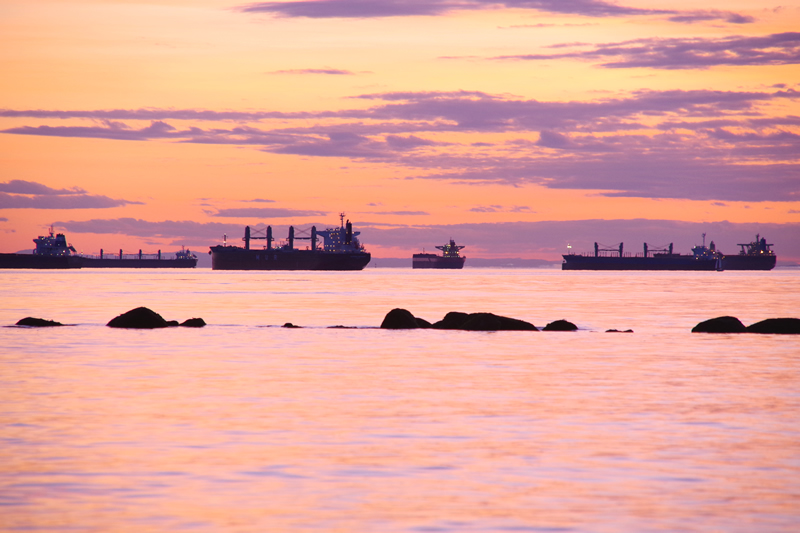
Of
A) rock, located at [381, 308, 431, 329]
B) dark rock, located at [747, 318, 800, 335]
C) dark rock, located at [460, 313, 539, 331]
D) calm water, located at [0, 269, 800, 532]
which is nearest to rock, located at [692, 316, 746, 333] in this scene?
dark rock, located at [747, 318, 800, 335]

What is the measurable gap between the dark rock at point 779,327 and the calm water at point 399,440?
7766mm

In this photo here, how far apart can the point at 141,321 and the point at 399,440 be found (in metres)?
27.6

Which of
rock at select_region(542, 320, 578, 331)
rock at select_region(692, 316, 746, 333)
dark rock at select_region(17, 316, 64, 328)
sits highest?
rock at select_region(692, 316, 746, 333)

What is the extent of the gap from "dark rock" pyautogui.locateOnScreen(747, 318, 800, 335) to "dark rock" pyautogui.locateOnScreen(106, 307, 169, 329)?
24.9m

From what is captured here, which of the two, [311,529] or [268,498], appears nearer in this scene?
[311,529]

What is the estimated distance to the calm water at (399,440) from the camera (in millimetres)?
9102

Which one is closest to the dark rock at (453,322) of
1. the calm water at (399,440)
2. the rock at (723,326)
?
the rock at (723,326)

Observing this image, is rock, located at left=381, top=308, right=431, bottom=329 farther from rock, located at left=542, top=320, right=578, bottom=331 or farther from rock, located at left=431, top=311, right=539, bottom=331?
rock, located at left=542, top=320, right=578, bottom=331

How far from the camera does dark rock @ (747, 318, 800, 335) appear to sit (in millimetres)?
35344

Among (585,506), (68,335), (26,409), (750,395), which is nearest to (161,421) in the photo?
(26,409)

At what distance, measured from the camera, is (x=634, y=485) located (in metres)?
10.3

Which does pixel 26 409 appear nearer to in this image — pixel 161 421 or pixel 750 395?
pixel 161 421

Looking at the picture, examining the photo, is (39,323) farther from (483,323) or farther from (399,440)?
(399,440)

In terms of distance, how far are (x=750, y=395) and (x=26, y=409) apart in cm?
1420
